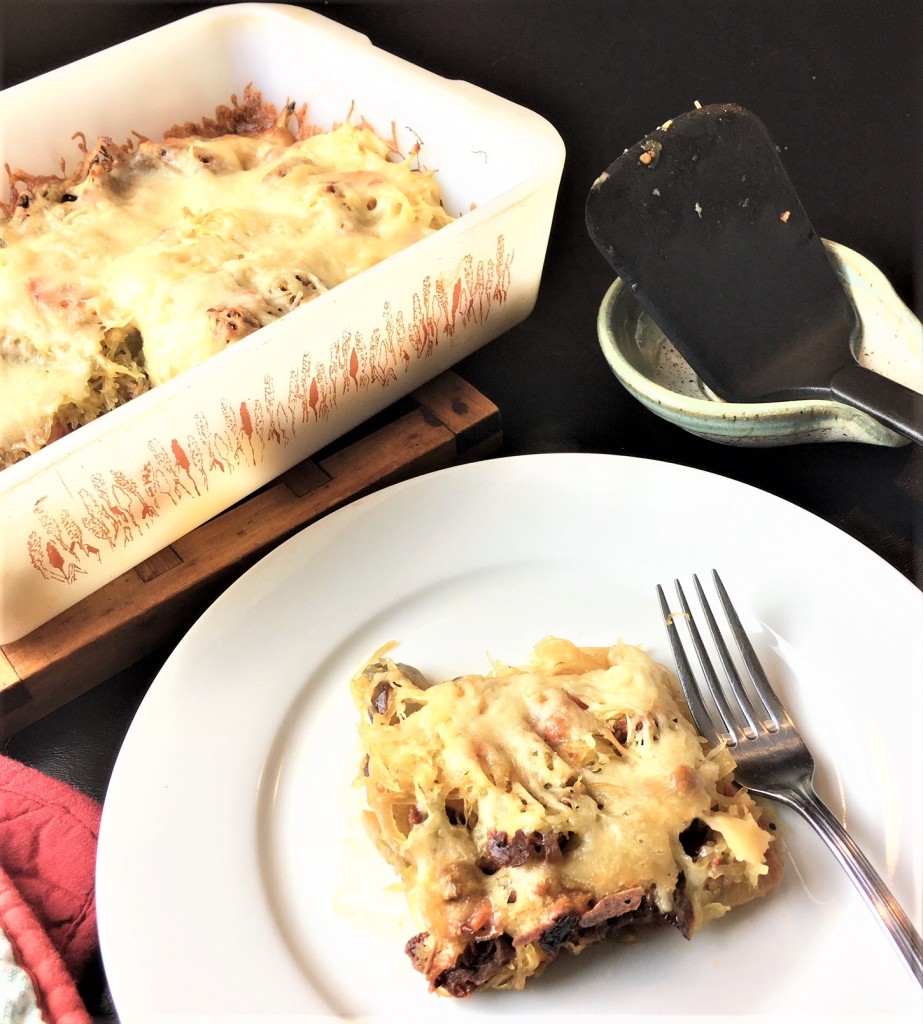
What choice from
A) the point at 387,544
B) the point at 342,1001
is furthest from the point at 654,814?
the point at 387,544

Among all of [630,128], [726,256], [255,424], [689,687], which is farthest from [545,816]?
[630,128]

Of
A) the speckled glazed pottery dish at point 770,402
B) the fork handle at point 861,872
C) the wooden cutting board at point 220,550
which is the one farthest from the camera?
the speckled glazed pottery dish at point 770,402

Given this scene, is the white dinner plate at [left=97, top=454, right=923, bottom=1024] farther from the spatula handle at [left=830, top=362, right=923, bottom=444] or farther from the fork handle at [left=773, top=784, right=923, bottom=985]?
the spatula handle at [left=830, top=362, right=923, bottom=444]

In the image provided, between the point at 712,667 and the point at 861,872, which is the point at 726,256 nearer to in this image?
the point at 712,667

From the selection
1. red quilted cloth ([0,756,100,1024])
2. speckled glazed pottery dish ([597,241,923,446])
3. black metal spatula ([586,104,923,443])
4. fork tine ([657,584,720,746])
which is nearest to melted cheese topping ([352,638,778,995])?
fork tine ([657,584,720,746])

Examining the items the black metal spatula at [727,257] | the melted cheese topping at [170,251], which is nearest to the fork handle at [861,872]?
the black metal spatula at [727,257]

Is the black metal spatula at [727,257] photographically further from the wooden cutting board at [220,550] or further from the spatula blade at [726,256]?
the wooden cutting board at [220,550]

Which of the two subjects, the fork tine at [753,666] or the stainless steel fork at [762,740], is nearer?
the stainless steel fork at [762,740]

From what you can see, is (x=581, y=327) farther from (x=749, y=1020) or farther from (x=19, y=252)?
(x=749, y=1020)
